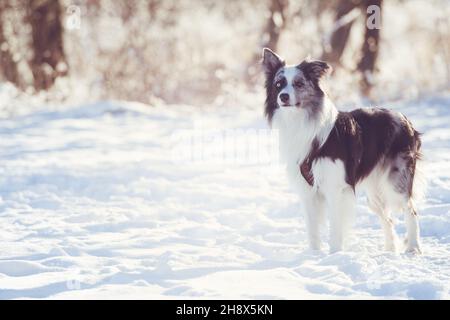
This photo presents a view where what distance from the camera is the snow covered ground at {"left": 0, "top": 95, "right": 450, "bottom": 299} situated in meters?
4.46

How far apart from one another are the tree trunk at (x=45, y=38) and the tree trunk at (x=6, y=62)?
2.86 feet

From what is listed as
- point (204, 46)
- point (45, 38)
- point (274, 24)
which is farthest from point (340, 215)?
point (204, 46)

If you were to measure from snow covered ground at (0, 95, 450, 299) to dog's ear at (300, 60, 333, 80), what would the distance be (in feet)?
5.26

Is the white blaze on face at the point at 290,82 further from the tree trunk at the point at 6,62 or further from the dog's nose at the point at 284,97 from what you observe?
the tree trunk at the point at 6,62

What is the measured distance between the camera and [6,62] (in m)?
18.3

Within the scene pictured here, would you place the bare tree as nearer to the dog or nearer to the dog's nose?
the dog

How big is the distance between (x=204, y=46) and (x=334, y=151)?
57.6 feet

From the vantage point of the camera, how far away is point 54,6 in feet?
57.7

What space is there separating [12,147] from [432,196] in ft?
23.6

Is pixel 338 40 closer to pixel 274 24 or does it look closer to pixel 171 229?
pixel 274 24

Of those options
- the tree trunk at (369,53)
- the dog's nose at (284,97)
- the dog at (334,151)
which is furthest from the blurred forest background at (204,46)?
the dog's nose at (284,97)

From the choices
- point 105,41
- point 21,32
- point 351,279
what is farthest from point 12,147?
point 105,41

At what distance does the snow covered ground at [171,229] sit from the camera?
4457 mm
